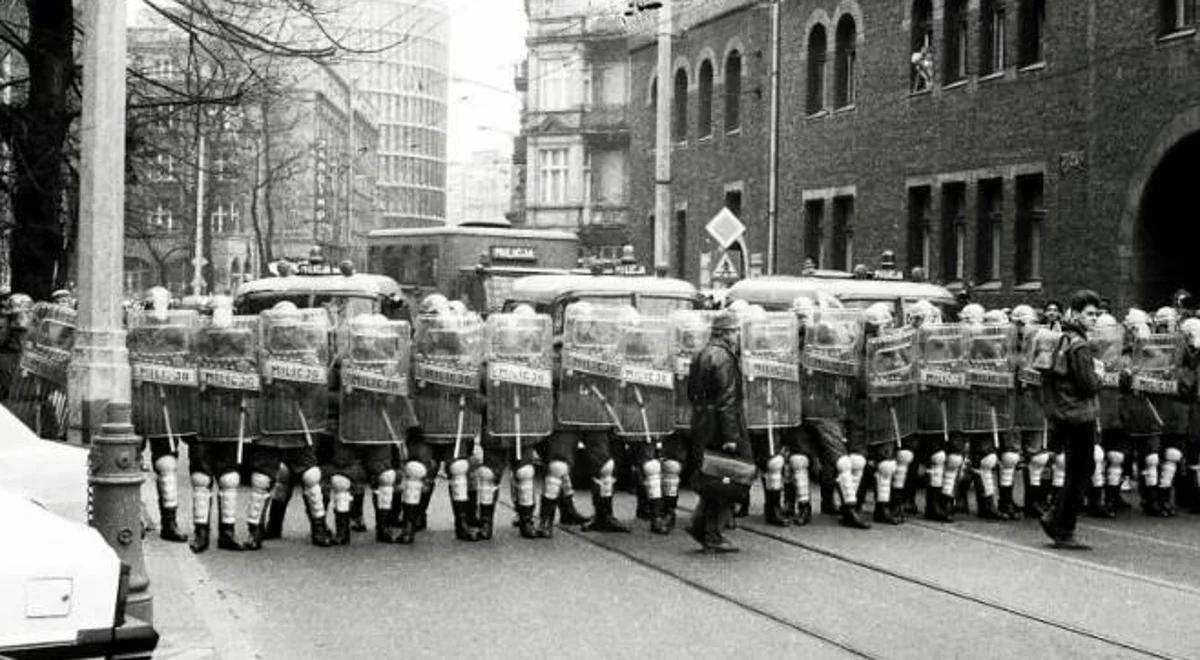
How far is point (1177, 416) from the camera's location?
17.6 meters

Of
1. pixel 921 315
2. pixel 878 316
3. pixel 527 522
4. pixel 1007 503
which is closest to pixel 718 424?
pixel 527 522

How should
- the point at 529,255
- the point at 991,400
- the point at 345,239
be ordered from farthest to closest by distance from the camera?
the point at 345,239 → the point at 529,255 → the point at 991,400

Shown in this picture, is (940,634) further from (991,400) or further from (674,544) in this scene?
(991,400)

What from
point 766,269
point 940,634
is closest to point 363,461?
point 940,634

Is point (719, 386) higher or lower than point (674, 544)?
higher

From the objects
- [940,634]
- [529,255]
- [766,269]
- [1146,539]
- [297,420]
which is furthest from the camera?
[766,269]

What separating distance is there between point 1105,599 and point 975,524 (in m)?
4.30

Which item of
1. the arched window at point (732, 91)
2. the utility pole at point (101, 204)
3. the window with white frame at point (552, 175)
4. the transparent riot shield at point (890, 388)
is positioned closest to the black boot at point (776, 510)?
the transparent riot shield at point (890, 388)

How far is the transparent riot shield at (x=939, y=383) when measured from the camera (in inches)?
653

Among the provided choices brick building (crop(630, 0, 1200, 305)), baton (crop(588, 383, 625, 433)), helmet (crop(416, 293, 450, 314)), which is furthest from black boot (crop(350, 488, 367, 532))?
brick building (crop(630, 0, 1200, 305))

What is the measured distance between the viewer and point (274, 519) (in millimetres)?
14430

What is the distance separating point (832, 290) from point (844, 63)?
18437 mm

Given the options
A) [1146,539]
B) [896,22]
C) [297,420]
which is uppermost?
[896,22]

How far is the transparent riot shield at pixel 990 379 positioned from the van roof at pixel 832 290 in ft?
11.8
